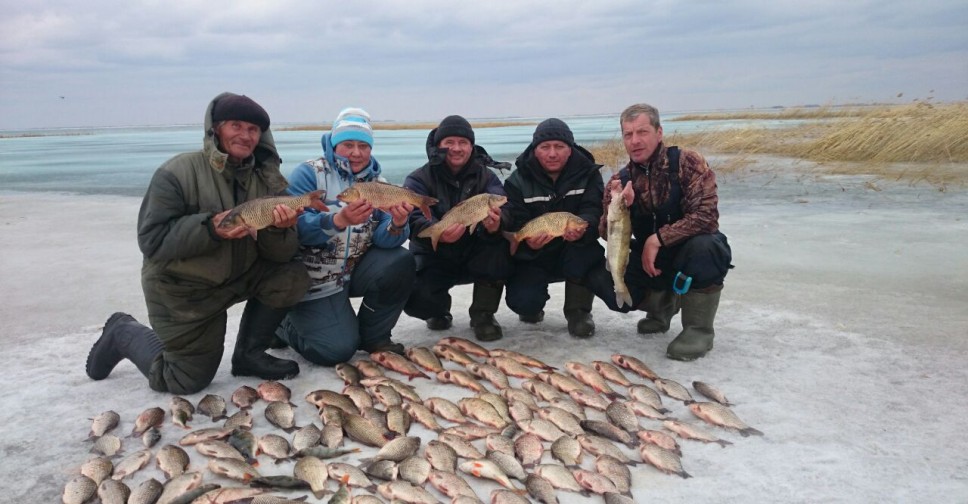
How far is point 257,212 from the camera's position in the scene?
148 inches

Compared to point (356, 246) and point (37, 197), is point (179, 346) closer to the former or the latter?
point (356, 246)

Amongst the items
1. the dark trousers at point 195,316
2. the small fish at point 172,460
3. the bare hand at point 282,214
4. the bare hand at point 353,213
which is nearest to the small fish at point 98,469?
the small fish at point 172,460

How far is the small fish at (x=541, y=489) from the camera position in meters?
2.93

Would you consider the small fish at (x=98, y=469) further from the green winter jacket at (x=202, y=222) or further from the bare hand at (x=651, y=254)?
the bare hand at (x=651, y=254)

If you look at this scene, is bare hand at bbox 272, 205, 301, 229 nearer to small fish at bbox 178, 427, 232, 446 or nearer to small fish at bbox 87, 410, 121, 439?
small fish at bbox 178, 427, 232, 446

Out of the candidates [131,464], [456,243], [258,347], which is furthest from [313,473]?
[456,243]

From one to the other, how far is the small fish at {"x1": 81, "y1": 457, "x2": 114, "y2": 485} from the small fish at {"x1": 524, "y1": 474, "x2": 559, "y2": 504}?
202 cm

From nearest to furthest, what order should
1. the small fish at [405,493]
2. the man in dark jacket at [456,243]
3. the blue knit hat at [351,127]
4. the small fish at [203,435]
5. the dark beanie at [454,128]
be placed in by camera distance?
the small fish at [405,493] → the small fish at [203,435] → the blue knit hat at [351,127] → the dark beanie at [454,128] → the man in dark jacket at [456,243]

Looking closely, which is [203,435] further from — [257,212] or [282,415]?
[257,212]

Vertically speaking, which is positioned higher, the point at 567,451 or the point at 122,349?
the point at 122,349

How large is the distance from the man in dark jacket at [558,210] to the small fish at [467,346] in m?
0.75

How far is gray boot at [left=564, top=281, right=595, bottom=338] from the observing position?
5.35 metres

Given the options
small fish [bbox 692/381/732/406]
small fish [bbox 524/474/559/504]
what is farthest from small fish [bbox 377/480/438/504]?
small fish [bbox 692/381/732/406]

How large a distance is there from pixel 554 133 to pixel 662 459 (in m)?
2.76
